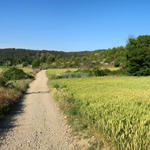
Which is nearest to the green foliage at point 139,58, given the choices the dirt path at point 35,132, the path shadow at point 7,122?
the dirt path at point 35,132

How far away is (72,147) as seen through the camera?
4.28 meters

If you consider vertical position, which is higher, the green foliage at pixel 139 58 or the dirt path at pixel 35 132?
the green foliage at pixel 139 58

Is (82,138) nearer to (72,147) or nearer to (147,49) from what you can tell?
(72,147)

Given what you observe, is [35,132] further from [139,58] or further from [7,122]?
[139,58]

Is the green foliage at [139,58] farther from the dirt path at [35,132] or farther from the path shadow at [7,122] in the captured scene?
the path shadow at [7,122]

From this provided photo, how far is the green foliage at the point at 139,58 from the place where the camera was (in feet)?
117

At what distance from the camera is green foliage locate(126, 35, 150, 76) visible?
35.8 metres

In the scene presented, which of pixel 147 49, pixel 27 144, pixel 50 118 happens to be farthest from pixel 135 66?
pixel 27 144

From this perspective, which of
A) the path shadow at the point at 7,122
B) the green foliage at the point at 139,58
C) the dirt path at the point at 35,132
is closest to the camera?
the dirt path at the point at 35,132

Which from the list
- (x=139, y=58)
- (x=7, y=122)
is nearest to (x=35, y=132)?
(x=7, y=122)

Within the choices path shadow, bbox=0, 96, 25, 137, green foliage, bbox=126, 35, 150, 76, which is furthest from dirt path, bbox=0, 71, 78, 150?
green foliage, bbox=126, 35, 150, 76

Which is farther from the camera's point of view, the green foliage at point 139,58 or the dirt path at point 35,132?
the green foliage at point 139,58

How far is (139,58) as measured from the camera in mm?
35438

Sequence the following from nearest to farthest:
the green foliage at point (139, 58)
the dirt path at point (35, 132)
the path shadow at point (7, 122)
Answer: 1. the dirt path at point (35, 132)
2. the path shadow at point (7, 122)
3. the green foliage at point (139, 58)
